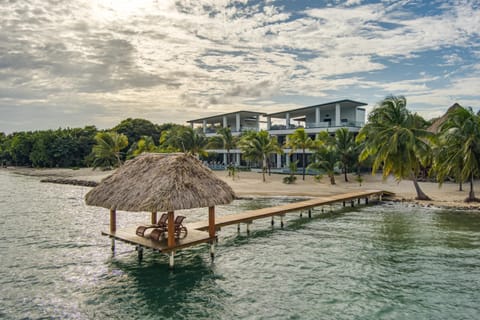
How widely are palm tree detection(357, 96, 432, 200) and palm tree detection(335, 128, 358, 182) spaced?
8.58 meters

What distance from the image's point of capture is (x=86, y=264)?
38.6 feet

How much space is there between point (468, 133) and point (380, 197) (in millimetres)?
7010

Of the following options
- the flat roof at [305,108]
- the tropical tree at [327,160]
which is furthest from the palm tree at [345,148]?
the flat roof at [305,108]

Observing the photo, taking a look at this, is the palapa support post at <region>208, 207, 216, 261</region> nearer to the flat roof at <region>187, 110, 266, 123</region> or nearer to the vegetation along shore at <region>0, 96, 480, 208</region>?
the vegetation along shore at <region>0, 96, 480, 208</region>

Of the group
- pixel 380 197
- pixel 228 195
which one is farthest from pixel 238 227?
pixel 380 197

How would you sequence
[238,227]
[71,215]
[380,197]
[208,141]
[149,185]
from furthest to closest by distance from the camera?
[208,141] → [380,197] → [71,215] → [238,227] → [149,185]

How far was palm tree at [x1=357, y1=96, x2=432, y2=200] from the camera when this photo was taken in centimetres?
2233

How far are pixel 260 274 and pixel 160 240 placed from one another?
3.23m

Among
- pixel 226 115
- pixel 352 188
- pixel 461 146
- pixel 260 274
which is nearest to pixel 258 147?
pixel 352 188

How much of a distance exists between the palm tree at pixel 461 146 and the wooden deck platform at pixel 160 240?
657 inches

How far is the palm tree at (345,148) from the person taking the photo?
108 feet

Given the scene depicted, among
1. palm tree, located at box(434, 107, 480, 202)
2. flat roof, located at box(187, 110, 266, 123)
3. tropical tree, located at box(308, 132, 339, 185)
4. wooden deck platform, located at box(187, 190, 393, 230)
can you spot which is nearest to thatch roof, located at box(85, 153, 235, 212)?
wooden deck platform, located at box(187, 190, 393, 230)

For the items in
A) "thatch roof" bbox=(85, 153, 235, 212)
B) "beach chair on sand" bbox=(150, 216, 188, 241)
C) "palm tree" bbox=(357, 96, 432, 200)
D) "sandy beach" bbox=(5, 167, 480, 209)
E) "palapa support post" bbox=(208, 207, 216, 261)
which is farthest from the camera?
"sandy beach" bbox=(5, 167, 480, 209)

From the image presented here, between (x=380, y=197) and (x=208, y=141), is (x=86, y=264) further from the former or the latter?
(x=208, y=141)
